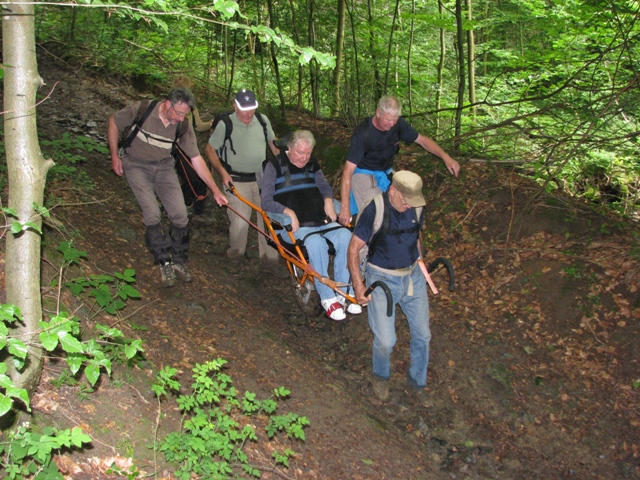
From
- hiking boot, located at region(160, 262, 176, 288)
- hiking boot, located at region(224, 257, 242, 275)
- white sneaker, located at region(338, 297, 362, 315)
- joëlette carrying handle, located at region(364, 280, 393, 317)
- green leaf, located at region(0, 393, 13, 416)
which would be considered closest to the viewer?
green leaf, located at region(0, 393, 13, 416)

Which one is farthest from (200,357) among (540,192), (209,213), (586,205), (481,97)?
(481,97)

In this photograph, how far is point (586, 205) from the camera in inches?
285

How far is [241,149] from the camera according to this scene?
22.7ft

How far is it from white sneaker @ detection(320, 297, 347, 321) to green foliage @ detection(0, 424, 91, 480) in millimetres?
3316

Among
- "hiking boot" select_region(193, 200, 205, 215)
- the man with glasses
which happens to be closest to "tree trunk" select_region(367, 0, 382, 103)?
"hiking boot" select_region(193, 200, 205, 215)

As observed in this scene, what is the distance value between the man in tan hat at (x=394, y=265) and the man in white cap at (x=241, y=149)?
218 centimetres

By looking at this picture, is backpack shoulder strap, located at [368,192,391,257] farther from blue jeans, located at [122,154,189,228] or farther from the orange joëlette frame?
blue jeans, located at [122,154,189,228]

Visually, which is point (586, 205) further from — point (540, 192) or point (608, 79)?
point (608, 79)

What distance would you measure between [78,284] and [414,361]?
3493mm

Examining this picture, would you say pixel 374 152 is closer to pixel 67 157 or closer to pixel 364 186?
pixel 364 186

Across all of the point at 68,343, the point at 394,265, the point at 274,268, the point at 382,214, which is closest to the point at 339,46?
the point at 274,268

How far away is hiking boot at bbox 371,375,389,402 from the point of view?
574cm

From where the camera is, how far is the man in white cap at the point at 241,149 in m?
6.70

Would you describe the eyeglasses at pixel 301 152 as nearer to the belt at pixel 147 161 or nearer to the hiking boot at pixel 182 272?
the belt at pixel 147 161
